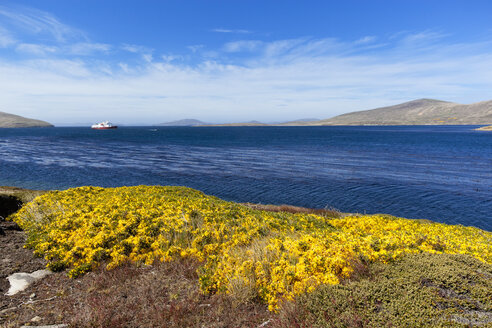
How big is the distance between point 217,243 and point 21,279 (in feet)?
16.7

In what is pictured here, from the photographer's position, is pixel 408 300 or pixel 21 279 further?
pixel 21 279

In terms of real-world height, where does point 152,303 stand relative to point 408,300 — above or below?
below

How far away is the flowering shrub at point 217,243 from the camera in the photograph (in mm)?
5820

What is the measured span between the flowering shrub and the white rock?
368 millimetres

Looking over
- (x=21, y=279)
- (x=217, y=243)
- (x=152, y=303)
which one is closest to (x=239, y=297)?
(x=152, y=303)

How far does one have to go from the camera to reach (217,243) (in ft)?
25.2

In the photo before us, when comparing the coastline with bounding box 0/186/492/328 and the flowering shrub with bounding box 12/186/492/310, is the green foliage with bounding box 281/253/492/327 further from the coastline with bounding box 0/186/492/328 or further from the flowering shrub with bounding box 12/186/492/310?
the flowering shrub with bounding box 12/186/492/310

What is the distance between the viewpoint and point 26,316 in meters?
5.41

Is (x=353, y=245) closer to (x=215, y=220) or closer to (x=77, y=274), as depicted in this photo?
(x=215, y=220)

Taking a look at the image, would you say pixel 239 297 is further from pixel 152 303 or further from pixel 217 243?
pixel 217 243

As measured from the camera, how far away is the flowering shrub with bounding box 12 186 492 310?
582cm

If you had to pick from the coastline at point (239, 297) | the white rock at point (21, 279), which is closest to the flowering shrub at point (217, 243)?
the coastline at point (239, 297)

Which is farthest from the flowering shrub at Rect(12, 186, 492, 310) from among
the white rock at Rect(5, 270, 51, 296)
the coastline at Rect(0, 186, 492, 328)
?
→ the white rock at Rect(5, 270, 51, 296)

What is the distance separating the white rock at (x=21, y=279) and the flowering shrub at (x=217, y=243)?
0.37m
